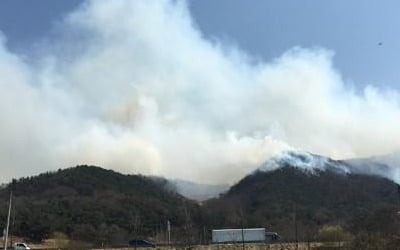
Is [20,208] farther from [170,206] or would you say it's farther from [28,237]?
[170,206]

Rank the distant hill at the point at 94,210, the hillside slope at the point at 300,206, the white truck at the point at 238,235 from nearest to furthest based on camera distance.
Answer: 1. the white truck at the point at 238,235
2. the distant hill at the point at 94,210
3. the hillside slope at the point at 300,206

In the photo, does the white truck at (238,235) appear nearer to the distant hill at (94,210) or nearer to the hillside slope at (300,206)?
the hillside slope at (300,206)

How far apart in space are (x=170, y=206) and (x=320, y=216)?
40.0 metres

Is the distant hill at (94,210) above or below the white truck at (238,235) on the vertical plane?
above

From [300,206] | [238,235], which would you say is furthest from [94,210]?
[300,206]

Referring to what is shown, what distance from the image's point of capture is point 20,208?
143 meters

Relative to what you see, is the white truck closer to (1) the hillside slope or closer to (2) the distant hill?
(1) the hillside slope

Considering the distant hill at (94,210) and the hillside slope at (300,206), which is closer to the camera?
the distant hill at (94,210)

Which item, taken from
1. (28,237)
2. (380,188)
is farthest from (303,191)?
(28,237)

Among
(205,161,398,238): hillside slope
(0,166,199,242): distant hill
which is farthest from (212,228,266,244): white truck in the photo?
(0,166,199,242): distant hill

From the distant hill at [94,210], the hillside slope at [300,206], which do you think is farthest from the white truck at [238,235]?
the distant hill at [94,210]

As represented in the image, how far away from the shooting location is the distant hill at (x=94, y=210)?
425 ft

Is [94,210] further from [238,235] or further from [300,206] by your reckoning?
[300,206]

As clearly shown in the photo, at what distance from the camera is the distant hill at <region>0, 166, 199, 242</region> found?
425ft
